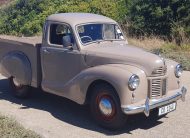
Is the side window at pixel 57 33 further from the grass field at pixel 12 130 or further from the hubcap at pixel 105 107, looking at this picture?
the grass field at pixel 12 130

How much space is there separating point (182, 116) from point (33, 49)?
3.08m

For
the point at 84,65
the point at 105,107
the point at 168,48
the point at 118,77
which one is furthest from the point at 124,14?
the point at 118,77

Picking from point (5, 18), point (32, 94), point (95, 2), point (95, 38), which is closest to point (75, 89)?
point (95, 38)

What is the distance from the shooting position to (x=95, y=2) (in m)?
18.5

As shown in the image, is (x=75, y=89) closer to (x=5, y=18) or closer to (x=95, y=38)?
(x=95, y=38)

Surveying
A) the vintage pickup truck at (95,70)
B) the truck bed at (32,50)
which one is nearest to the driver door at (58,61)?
the vintage pickup truck at (95,70)

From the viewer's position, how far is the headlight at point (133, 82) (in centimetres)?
634

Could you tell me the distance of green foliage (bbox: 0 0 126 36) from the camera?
18.1 metres

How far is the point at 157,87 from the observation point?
670 cm

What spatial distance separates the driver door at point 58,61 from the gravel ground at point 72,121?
51cm

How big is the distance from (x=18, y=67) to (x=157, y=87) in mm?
2981

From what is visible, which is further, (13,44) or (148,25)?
(148,25)

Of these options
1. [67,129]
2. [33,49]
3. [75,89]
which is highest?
[33,49]

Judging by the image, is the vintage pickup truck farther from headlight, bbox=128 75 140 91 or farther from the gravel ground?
the gravel ground
